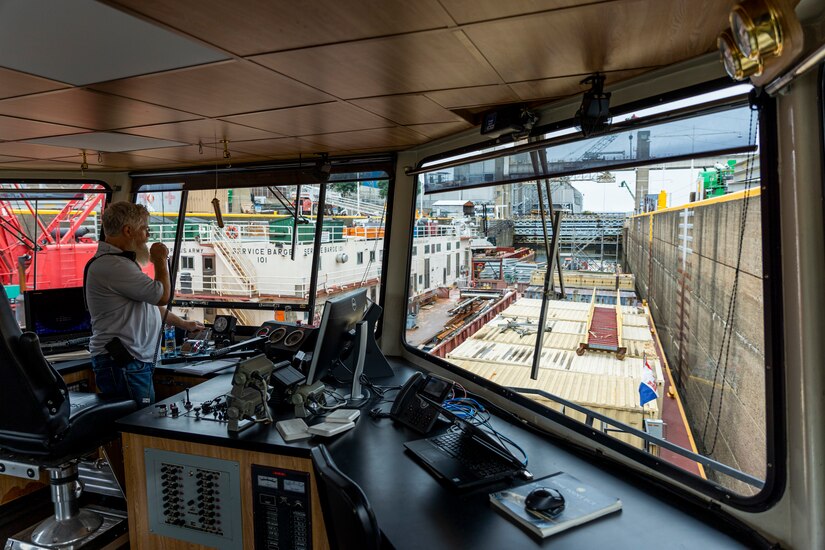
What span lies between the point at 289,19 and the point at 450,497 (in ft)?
4.70

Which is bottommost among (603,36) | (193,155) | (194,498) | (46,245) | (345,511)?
(194,498)

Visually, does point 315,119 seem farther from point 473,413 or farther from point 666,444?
point 666,444

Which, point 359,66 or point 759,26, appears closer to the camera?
point 759,26

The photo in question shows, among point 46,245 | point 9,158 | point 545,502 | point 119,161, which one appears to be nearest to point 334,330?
point 545,502

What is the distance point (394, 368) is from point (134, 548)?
1.59m

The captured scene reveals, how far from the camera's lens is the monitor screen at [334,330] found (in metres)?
2.29

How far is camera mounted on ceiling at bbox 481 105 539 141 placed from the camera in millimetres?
2205

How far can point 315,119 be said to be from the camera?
256 cm

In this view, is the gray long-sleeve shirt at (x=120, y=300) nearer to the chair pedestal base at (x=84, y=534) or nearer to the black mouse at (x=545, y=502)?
the chair pedestal base at (x=84, y=534)

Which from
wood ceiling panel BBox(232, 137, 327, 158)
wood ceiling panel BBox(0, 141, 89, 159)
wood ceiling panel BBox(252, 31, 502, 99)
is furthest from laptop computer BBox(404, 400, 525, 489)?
wood ceiling panel BBox(0, 141, 89, 159)

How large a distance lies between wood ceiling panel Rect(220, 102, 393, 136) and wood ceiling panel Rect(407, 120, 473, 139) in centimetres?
19

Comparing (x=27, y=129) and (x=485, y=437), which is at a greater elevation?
(x=27, y=129)

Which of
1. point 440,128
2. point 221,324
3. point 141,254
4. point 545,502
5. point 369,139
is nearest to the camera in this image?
point 545,502

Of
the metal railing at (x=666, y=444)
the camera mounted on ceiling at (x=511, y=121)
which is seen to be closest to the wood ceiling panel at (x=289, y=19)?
the camera mounted on ceiling at (x=511, y=121)
